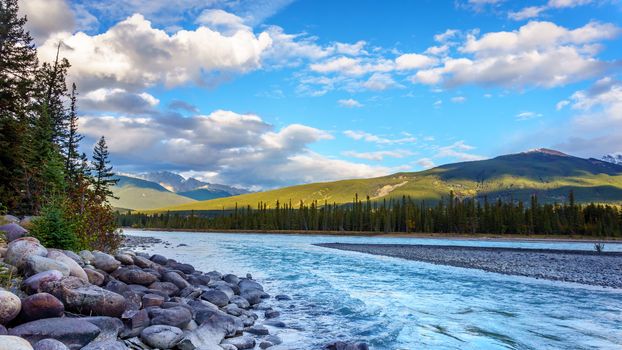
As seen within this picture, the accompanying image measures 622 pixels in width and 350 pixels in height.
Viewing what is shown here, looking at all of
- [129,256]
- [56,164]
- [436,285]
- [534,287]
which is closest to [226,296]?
[129,256]

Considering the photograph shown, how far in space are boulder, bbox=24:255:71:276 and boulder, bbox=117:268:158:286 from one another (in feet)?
13.9

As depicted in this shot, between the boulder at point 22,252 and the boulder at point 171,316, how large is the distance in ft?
14.3

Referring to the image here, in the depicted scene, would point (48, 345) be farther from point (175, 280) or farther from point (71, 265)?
point (175, 280)

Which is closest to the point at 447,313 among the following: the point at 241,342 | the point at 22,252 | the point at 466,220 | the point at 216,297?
the point at 241,342

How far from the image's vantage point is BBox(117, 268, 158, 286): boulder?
17.0m

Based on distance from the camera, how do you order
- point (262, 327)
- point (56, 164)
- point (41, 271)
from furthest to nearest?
point (56, 164)
point (262, 327)
point (41, 271)

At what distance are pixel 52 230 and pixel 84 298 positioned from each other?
7.83 meters

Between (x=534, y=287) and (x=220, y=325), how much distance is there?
21.3 meters

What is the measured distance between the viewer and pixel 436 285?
26234 millimetres

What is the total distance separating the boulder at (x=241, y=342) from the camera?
12.0 metres

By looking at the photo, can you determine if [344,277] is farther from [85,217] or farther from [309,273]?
[85,217]

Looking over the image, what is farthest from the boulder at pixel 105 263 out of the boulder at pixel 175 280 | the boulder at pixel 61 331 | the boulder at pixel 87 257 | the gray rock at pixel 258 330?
the boulder at pixel 61 331

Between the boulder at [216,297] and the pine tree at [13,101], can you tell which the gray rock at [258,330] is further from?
the pine tree at [13,101]

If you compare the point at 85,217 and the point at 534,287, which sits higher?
the point at 85,217
